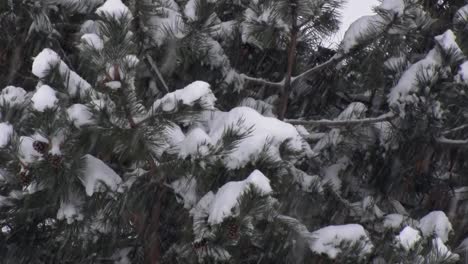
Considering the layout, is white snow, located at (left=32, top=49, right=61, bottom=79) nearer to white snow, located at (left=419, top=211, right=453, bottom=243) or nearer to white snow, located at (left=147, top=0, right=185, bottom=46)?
white snow, located at (left=147, top=0, right=185, bottom=46)

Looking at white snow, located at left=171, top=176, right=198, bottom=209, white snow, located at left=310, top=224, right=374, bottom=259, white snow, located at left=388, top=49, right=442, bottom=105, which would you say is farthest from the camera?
white snow, located at left=388, top=49, right=442, bottom=105

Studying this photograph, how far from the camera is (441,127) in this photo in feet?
15.1

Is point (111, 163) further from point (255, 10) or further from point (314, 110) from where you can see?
point (314, 110)

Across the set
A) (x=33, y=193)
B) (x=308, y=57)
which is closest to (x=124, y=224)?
(x=33, y=193)

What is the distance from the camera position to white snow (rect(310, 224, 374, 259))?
3770 mm

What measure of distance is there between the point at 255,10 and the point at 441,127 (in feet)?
5.08

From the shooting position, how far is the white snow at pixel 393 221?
14.3 ft

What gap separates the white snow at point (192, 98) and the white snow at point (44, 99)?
0.47 m

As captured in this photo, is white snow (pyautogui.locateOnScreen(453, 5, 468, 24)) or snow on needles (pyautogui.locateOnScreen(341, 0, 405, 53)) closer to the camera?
snow on needles (pyautogui.locateOnScreen(341, 0, 405, 53))

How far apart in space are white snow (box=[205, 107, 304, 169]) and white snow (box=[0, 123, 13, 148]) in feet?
3.27

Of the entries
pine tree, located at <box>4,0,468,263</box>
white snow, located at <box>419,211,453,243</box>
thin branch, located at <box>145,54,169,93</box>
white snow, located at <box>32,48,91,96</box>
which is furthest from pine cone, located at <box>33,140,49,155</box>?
white snow, located at <box>419,211,453,243</box>

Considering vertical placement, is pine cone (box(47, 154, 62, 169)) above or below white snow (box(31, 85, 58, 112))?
below

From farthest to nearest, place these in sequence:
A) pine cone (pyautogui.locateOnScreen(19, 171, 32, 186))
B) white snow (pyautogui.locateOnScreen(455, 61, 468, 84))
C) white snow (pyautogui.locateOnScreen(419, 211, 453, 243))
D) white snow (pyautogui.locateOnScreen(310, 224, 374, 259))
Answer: white snow (pyautogui.locateOnScreen(455, 61, 468, 84)), white snow (pyautogui.locateOnScreen(419, 211, 453, 243)), white snow (pyautogui.locateOnScreen(310, 224, 374, 259)), pine cone (pyautogui.locateOnScreen(19, 171, 32, 186))

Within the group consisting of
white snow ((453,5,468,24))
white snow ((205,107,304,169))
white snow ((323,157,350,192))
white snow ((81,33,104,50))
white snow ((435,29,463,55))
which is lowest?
white snow ((323,157,350,192))
